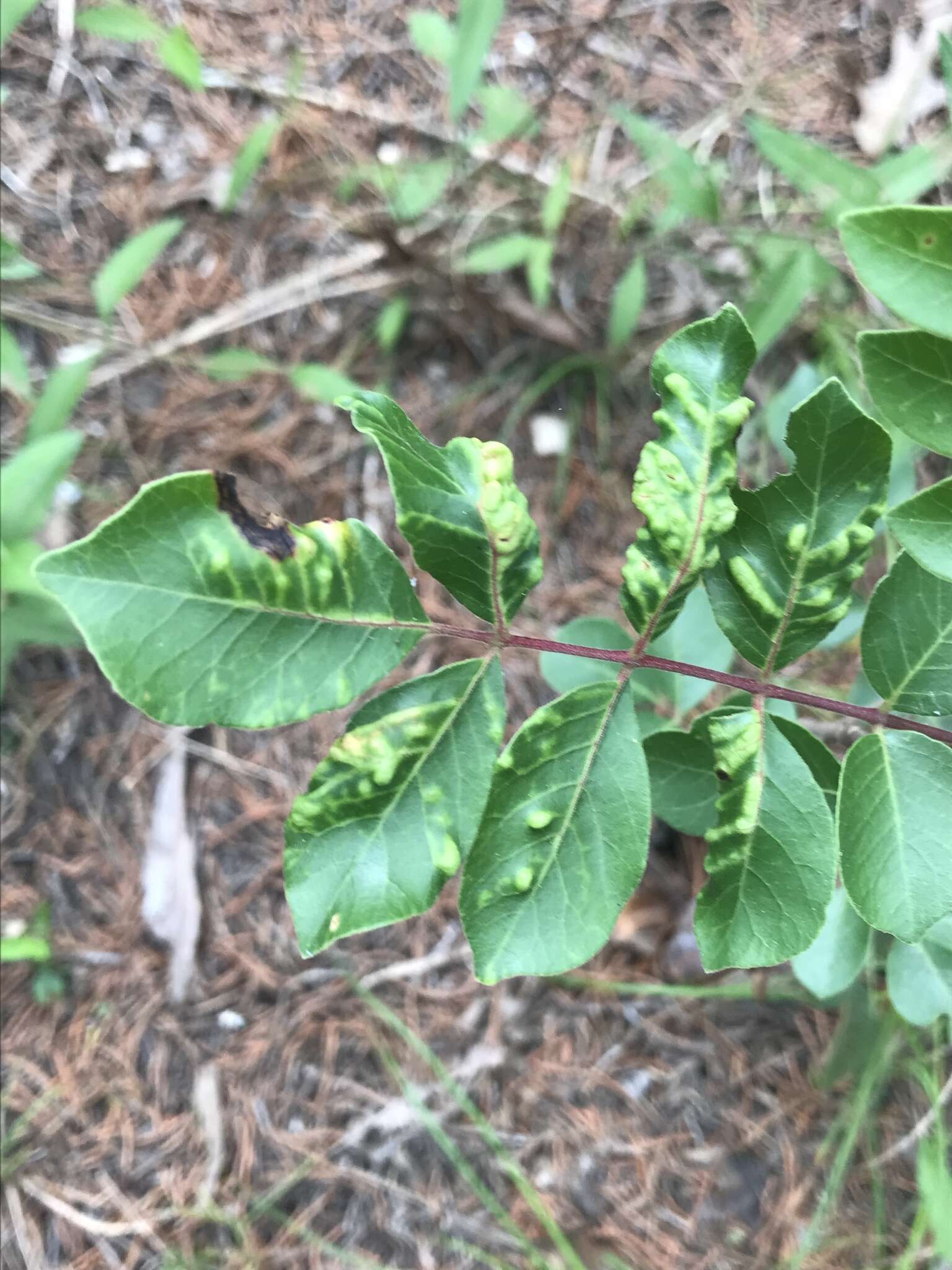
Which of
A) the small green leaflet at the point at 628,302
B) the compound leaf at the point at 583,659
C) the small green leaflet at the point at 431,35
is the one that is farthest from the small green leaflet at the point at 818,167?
the compound leaf at the point at 583,659

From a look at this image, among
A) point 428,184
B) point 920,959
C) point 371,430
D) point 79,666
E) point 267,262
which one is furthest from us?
point 267,262

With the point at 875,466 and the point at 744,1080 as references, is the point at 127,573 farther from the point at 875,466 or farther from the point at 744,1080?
the point at 744,1080

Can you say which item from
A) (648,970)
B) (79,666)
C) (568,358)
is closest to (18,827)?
(79,666)

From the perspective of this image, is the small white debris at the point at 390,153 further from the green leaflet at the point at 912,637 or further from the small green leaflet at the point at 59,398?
the green leaflet at the point at 912,637

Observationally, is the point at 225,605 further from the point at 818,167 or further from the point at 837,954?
the point at 818,167

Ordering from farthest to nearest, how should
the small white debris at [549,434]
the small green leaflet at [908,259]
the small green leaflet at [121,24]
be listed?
the small white debris at [549,434] → the small green leaflet at [121,24] → the small green leaflet at [908,259]

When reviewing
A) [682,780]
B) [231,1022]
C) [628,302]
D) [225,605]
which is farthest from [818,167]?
[231,1022]

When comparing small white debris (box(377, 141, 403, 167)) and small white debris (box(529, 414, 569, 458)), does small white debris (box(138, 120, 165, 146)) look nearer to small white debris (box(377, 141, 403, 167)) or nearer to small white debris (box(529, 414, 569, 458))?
small white debris (box(377, 141, 403, 167))
